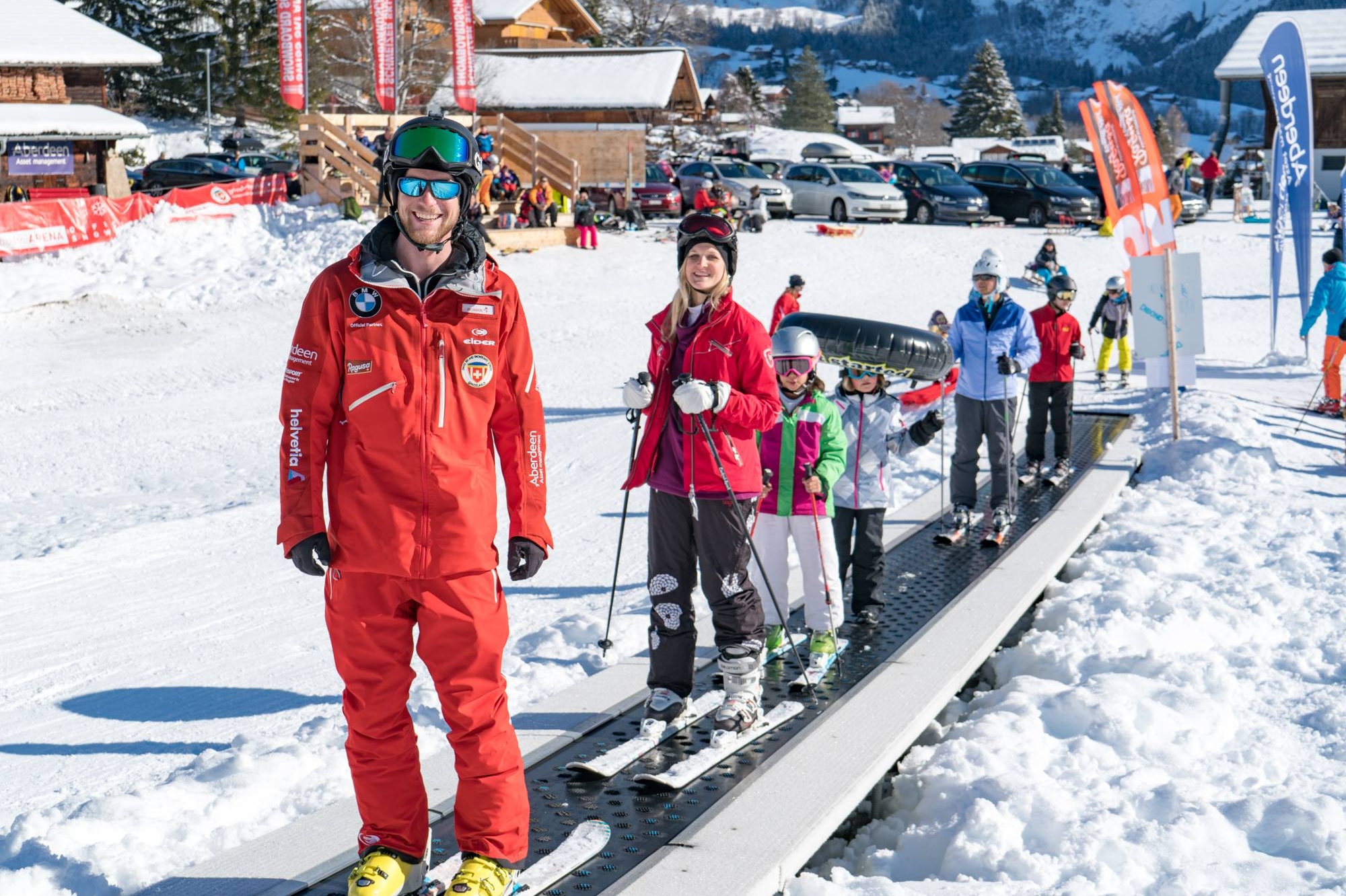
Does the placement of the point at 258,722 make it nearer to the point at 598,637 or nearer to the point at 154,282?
the point at 598,637

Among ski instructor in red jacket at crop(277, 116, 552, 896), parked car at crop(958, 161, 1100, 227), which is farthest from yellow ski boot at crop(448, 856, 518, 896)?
parked car at crop(958, 161, 1100, 227)

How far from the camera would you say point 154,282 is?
1962cm

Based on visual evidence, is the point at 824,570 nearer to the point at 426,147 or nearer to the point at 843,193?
the point at 426,147

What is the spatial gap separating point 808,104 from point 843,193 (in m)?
62.7

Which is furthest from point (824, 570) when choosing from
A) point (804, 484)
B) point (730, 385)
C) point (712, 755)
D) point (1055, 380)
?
point (1055, 380)

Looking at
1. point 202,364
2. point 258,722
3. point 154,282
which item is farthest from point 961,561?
point 154,282

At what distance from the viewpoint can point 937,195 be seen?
29797 millimetres

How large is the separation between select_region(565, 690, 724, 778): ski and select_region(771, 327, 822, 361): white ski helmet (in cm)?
147

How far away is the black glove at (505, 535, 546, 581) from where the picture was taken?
345 cm

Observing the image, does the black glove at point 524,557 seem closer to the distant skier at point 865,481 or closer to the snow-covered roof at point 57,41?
the distant skier at point 865,481

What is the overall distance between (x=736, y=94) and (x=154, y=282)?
7030cm

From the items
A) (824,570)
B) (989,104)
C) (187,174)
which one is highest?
(989,104)

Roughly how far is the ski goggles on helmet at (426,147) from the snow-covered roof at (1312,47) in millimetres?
39938

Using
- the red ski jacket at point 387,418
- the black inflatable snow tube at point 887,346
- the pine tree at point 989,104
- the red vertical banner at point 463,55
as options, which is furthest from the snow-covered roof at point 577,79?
the pine tree at point 989,104
